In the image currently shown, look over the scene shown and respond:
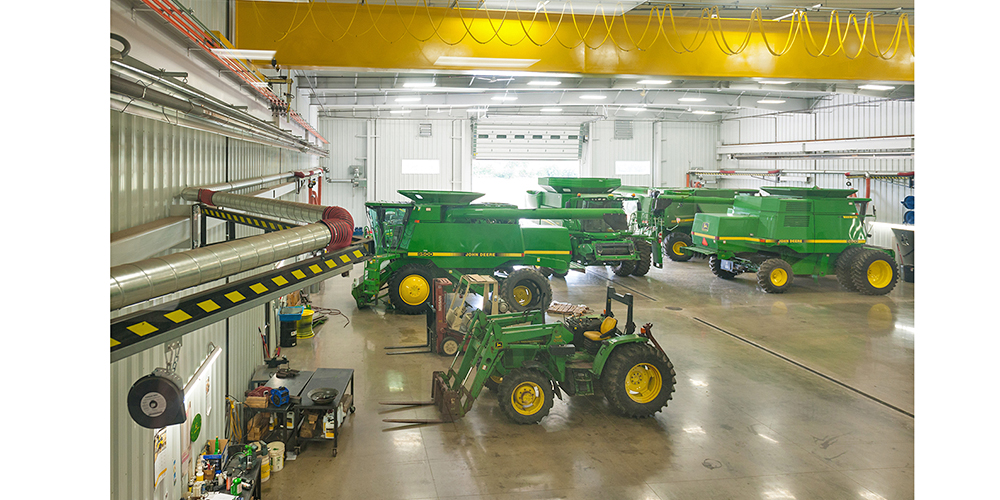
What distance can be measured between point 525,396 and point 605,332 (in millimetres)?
1220

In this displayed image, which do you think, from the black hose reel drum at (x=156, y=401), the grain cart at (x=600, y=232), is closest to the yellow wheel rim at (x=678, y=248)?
the grain cart at (x=600, y=232)

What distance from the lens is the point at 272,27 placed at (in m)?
7.85

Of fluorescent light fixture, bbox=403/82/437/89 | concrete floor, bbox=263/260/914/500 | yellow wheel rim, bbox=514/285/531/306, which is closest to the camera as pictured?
concrete floor, bbox=263/260/914/500

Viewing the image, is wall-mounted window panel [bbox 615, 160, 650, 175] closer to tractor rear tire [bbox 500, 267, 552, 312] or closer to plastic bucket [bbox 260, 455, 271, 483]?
tractor rear tire [bbox 500, 267, 552, 312]

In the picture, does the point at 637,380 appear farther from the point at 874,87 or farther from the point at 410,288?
the point at 874,87

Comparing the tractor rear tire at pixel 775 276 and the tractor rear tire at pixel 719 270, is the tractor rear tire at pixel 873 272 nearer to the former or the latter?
the tractor rear tire at pixel 775 276

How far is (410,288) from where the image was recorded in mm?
11859

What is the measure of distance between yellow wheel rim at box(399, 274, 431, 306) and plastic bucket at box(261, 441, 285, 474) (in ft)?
20.4

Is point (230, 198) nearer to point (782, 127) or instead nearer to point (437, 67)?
point (437, 67)

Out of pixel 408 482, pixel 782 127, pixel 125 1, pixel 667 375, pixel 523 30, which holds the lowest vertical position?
pixel 408 482

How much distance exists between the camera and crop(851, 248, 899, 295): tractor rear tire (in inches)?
557

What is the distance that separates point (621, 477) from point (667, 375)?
163cm

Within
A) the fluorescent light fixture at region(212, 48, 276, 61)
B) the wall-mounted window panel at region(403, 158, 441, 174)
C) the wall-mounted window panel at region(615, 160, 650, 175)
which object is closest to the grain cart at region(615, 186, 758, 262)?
the wall-mounted window panel at region(615, 160, 650, 175)
